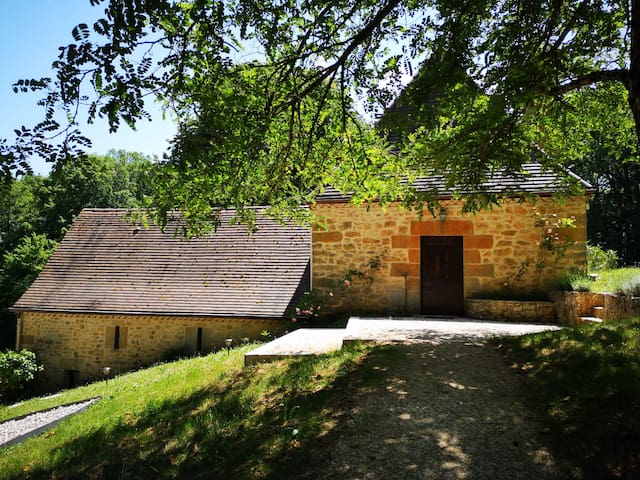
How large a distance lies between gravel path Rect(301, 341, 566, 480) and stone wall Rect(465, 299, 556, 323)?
459 centimetres

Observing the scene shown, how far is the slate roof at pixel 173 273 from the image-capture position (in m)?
14.3

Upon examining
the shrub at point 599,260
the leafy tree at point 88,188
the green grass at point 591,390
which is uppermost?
the leafy tree at point 88,188

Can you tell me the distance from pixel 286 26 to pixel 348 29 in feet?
3.01

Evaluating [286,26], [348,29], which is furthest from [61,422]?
[348,29]

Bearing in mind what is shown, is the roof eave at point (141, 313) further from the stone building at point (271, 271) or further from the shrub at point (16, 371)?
the shrub at point (16, 371)

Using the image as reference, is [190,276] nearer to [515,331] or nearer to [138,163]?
[138,163]

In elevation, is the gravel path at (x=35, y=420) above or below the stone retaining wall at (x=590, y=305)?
below

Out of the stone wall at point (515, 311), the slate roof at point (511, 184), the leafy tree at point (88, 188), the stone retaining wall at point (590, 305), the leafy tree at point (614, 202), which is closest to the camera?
the leafy tree at point (88, 188)

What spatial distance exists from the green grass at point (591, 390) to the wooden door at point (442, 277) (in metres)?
4.62

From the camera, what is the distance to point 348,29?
20.4ft

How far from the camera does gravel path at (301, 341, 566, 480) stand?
135 inches

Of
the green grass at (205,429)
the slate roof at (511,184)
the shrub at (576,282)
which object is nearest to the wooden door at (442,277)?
the slate roof at (511,184)

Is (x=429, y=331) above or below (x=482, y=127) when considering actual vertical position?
below

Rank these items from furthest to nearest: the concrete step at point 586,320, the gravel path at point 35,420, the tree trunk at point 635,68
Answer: the gravel path at point 35,420 → the concrete step at point 586,320 → the tree trunk at point 635,68
